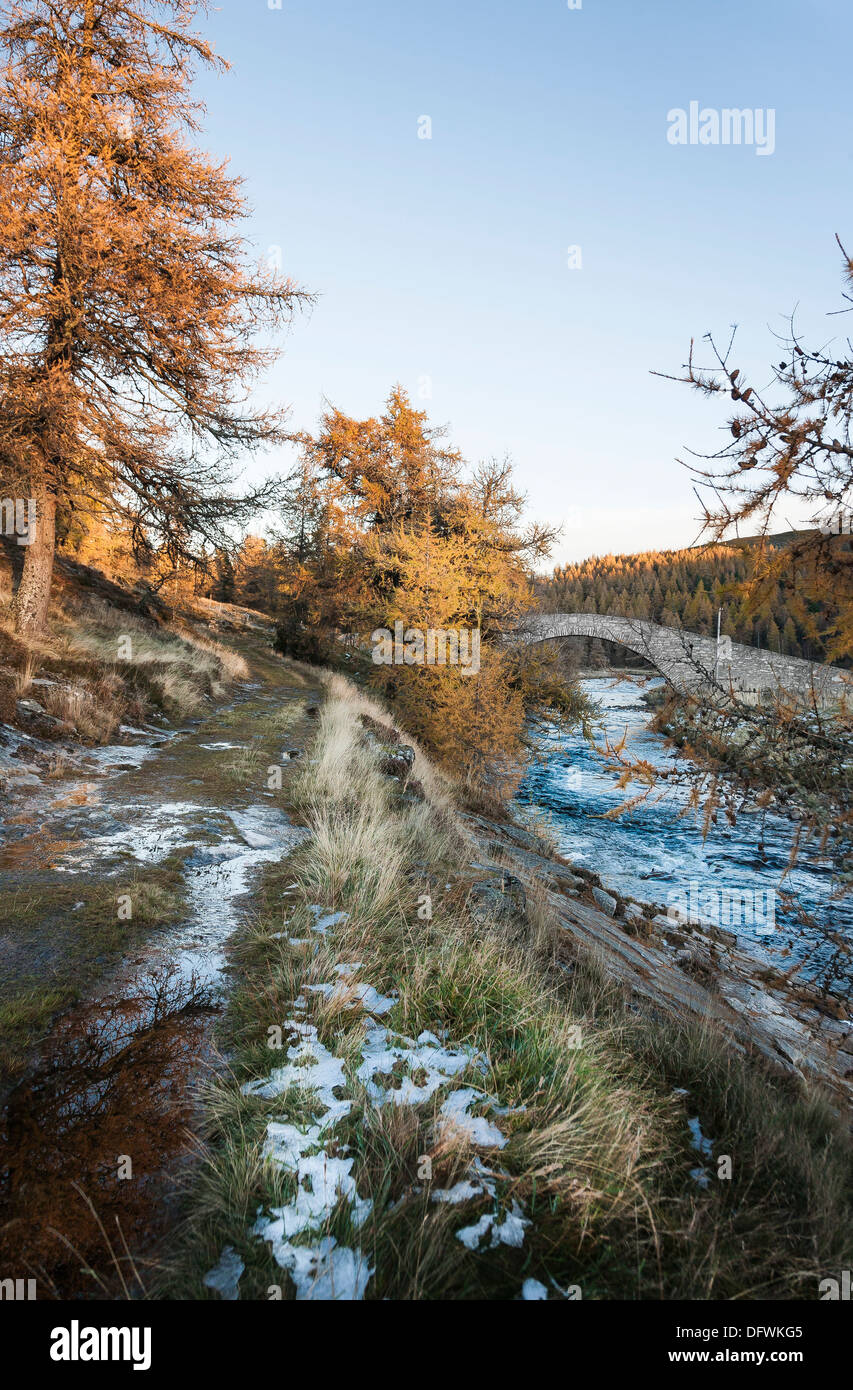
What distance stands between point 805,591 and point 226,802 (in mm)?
5397

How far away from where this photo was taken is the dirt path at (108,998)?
1.86m

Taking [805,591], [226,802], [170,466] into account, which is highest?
[170,466]

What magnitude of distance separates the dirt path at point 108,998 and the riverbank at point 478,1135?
0.17 meters

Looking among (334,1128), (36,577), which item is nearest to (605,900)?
(334,1128)

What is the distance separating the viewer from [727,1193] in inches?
90.0

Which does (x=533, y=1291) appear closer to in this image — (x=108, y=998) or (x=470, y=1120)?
(x=470, y=1120)

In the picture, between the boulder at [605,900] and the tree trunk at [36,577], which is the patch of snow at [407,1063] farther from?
the tree trunk at [36,577]

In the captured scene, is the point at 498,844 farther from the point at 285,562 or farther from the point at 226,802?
the point at 285,562

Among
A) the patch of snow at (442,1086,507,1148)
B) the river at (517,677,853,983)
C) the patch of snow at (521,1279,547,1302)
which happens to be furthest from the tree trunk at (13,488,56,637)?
the patch of snow at (521,1279,547,1302)

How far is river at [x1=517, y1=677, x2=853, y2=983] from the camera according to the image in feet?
28.8

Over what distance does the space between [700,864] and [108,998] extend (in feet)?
36.5

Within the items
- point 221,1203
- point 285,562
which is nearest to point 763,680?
point 285,562

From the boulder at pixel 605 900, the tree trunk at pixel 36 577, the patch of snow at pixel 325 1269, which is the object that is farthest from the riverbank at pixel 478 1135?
the tree trunk at pixel 36 577

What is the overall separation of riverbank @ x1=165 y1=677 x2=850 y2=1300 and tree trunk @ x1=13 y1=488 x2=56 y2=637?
24.6 feet
